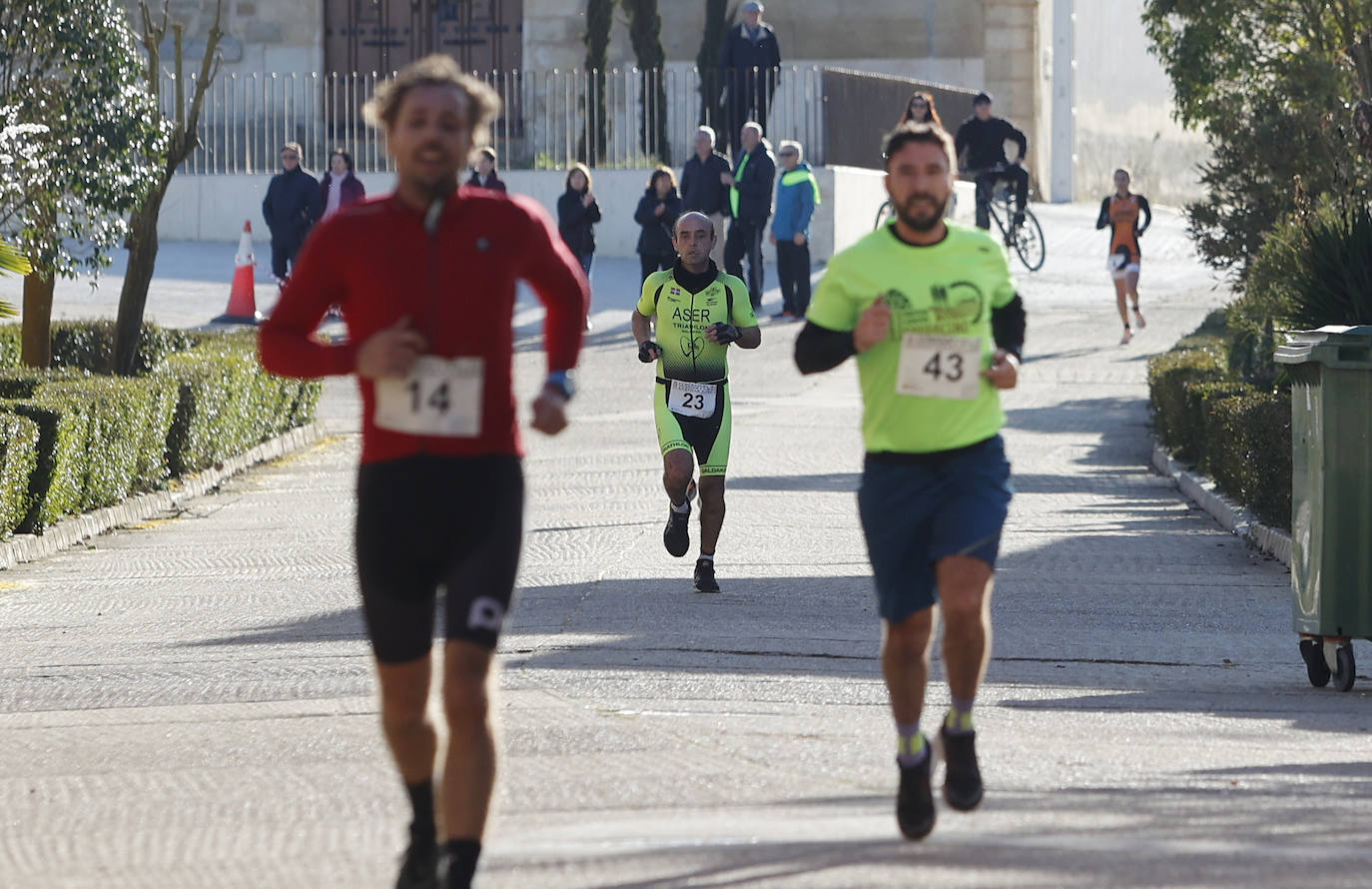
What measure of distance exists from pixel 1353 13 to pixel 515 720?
52.1 feet

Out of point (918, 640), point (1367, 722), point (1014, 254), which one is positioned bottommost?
point (1367, 722)

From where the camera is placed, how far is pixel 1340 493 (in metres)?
8.59

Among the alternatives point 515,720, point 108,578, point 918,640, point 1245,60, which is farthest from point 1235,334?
point 918,640

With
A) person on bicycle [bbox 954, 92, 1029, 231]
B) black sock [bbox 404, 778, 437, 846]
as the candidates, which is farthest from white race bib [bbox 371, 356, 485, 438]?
person on bicycle [bbox 954, 92, 1029, 231]

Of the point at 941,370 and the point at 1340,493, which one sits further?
the point at 1340,493

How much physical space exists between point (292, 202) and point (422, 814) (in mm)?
22621

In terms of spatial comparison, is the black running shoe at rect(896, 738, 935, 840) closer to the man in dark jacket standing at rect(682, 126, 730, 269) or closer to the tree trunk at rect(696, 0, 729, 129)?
the man in dark jacket standing at rect(682, 126, 730, 269)

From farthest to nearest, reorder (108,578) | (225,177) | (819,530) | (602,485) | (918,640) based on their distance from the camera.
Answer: (225,177) < (602,485) < (819,530) < (108,578) < (918,640)

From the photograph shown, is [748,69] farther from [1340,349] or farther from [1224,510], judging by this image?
[1340,349]

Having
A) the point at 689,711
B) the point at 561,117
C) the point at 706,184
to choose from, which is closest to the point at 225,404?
the point at 706,184

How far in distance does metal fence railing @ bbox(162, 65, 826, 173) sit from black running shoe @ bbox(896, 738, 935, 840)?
86.2ft

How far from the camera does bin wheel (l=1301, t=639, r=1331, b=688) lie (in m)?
8.76

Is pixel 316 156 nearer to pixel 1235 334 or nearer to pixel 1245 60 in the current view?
pixel 1245 60

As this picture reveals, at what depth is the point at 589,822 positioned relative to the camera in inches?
229
